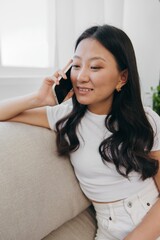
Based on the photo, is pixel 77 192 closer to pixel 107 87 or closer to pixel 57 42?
pixel 107 87

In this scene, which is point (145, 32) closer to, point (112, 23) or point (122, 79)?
point (112, 23)

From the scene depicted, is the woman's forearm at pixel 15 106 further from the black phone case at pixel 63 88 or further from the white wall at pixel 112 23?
the white wall at pixel 112 23

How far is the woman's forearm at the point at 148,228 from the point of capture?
854 millimetres

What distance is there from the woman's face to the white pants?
15.6 inches

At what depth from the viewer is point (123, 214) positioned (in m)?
0.91

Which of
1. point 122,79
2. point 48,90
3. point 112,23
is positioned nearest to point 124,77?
point 122,79

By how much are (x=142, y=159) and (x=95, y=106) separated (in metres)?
0.27

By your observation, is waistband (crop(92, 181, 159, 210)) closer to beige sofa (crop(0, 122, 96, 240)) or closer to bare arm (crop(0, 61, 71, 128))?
beige sofa (crop(0, 122, 96, 240))

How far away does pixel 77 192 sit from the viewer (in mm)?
958

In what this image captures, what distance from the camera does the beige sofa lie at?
73 centimetres

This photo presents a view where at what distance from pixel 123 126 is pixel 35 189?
0.40m

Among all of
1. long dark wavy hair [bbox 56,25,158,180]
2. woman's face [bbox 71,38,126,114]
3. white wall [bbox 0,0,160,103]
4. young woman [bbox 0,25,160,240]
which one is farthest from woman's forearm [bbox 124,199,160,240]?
white wall [bbox 0,0,160,103]

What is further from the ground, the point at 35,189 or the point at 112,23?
the point at 112,23

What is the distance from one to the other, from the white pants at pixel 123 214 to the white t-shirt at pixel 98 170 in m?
0.02
